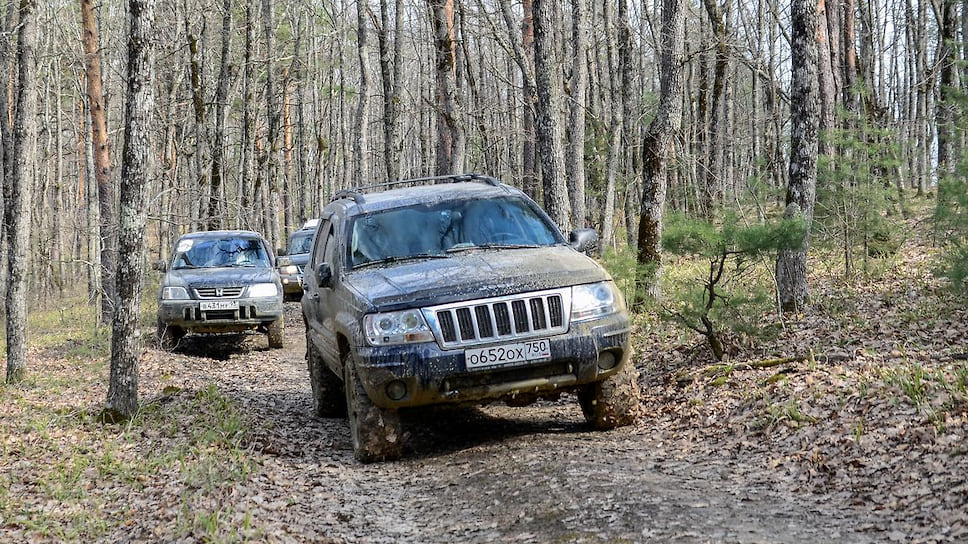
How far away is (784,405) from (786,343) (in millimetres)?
2627

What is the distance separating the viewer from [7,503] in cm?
648

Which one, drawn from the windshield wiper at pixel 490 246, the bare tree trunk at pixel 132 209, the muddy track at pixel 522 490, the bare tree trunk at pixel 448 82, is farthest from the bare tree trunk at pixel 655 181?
the bare tree trunk at pixel 448 82

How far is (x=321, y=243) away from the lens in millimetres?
9086

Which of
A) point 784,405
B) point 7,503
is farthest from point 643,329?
point 7,503

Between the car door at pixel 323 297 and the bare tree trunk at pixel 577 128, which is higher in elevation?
the bare tree trunk at pixel 577 128

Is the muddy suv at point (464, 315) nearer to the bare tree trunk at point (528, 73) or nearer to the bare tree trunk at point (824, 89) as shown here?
the bare tree trunk at point (528, 73)

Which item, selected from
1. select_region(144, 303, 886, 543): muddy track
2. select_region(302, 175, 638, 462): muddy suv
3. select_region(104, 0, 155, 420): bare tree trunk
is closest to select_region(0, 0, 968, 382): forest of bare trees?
select_region(104, 0, 155, 420): bare tree trunk

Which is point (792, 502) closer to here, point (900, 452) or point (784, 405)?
point (900, 452)

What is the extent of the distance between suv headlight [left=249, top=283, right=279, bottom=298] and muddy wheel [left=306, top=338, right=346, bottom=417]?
19.2 feet

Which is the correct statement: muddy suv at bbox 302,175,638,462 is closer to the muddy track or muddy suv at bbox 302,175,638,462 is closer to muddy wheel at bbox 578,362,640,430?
muddy wheel at bbox 578,362,640,430

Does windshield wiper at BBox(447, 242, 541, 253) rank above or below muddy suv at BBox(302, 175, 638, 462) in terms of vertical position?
above

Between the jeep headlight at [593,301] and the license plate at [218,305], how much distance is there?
30.4 ft

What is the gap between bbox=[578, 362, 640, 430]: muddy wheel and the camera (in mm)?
7312

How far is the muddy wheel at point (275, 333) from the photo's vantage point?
15475mm
